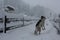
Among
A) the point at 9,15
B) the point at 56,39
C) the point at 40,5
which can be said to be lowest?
the point at 56,39

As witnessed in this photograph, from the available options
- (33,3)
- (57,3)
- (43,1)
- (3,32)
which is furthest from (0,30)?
(57,3)

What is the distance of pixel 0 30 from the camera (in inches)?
124

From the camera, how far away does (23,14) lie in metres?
4.85

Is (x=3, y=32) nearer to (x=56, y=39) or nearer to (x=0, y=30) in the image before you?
(x=0, y=30)

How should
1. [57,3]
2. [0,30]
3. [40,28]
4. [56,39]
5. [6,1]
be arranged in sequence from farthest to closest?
[6,1]
[57,3]
[0,30]
[40,28]
[56,39]

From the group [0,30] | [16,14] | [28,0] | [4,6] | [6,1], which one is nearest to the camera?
[0,30]

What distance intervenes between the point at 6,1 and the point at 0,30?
5.08ft

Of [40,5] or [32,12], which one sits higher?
[40,5]

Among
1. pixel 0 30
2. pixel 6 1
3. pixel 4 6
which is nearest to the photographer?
pixel 0 30

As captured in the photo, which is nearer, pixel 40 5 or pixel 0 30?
pixel 0 30

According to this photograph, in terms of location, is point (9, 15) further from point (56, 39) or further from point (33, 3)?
point (56, 39)

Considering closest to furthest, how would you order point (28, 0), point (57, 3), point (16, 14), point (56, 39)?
point (56, 39)
point (57, 3)
point (28, 0)
point (16, 14)

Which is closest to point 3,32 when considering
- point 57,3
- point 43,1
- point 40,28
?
point 40,28

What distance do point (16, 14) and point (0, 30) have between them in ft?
6.58
